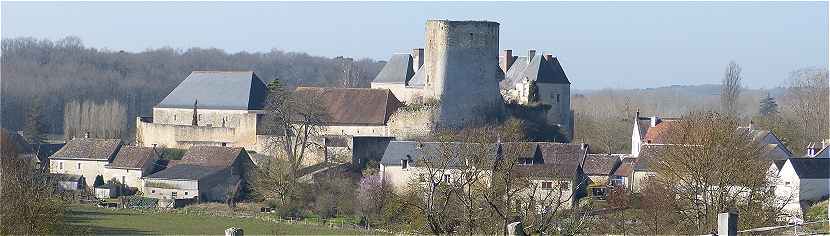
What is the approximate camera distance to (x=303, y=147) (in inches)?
1438

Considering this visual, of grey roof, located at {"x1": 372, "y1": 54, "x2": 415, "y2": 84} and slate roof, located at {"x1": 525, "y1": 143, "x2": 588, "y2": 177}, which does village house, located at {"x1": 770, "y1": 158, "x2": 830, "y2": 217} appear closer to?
slate roof, located at {"x1": 525, "y1": 143, "x2": 588, "y2": 177}

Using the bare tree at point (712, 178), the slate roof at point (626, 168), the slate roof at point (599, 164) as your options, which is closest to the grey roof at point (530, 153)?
the slate roof at point (599, 164)

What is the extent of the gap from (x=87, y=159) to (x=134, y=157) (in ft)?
5.77

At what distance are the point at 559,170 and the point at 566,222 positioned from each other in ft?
25.7

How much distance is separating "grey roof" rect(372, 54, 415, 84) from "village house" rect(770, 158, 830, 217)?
51.1ft

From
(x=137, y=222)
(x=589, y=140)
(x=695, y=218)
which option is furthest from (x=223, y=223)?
(x=589, y=140)

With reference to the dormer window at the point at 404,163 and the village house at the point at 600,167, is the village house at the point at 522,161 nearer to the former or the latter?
the dormer window at the point at 404,163

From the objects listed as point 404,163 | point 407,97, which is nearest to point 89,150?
point 407,97

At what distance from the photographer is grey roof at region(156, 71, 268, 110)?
139 ft

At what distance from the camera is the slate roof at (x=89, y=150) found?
40000 mm

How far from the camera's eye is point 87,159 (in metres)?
40.1

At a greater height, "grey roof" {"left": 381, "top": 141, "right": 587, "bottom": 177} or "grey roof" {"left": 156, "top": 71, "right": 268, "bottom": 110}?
"grey roof" {"left": 156, "top": 71, "right": 268, "bottom": 110}

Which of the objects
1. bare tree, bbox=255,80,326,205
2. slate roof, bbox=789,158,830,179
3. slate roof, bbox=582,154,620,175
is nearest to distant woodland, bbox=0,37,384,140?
bare tree, bbox=255,80,326,205

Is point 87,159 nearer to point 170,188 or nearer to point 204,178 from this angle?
point 170,188
